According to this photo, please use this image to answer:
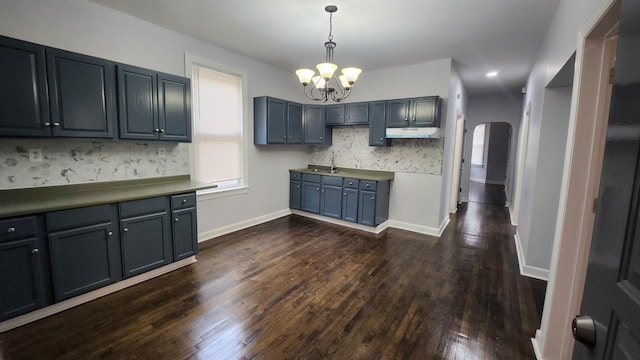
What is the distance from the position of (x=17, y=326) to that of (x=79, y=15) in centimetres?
271

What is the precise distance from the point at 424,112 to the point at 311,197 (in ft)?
7.74

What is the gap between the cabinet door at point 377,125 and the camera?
449cm

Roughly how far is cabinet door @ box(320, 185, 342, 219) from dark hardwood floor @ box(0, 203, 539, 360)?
→ 1.13 m

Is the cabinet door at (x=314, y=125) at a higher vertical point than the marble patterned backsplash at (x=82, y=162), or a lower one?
higher

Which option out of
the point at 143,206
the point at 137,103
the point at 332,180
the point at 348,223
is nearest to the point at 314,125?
the point at 332,180

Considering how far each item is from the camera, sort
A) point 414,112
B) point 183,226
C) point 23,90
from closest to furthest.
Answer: point 23,90
point 183,226
point 414,112

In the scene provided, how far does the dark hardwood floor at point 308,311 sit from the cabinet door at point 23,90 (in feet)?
4.97

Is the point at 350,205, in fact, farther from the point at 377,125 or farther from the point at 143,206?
the point at 143,206

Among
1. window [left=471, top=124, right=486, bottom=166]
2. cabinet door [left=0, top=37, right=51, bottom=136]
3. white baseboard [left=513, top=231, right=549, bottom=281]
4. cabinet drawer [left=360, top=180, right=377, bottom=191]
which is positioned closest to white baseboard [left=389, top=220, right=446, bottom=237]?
cabinet drawer [left=360, top=180, right=377, bottom=191]

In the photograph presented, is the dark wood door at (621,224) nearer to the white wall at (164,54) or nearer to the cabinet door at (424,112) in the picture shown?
the cabinet door at (424,112)

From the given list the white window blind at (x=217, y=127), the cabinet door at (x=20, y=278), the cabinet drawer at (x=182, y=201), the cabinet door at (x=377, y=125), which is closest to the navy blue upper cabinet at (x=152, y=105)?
the white window blind at (x=217, y=127)

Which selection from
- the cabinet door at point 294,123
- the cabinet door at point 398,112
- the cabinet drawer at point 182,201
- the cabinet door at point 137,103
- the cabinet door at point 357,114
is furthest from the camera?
the cabinet door at point 294,123

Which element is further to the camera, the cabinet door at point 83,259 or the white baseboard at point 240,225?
the white baseboard at point 240,225

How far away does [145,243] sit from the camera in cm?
271
